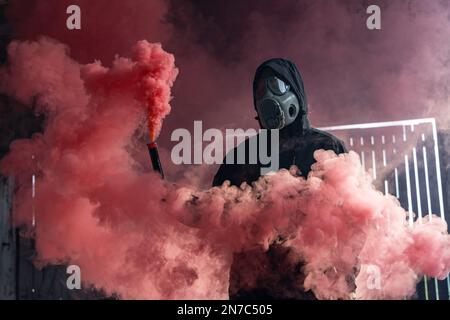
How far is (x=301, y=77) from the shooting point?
4223mm

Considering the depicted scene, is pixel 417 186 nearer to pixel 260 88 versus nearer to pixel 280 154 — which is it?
pixel 280 154

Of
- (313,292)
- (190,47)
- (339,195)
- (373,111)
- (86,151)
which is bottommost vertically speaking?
(313,292)

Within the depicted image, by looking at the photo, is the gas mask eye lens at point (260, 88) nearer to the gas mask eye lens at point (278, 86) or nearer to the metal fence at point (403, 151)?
the gas mask eye lens at point (278, 86)

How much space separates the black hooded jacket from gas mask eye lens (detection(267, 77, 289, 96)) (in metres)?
0.03

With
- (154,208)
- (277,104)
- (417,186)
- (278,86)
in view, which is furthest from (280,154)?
(417,186)

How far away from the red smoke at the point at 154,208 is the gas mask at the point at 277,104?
367 millimetres

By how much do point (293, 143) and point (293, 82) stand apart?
415 millimetres

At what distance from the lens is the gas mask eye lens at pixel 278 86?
399 centimetres

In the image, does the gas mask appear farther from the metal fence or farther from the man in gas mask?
the metal fence

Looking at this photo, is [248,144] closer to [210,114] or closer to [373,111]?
[210,114]

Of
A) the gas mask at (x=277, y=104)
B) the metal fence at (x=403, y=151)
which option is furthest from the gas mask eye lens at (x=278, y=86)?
the metal fence at (x=403, y=151)

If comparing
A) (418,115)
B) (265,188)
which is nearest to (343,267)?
(265,188)

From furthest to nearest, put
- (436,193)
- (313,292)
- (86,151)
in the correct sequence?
(436,193) → (86,151) → (313,292)

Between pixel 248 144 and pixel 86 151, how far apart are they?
3.57ft
